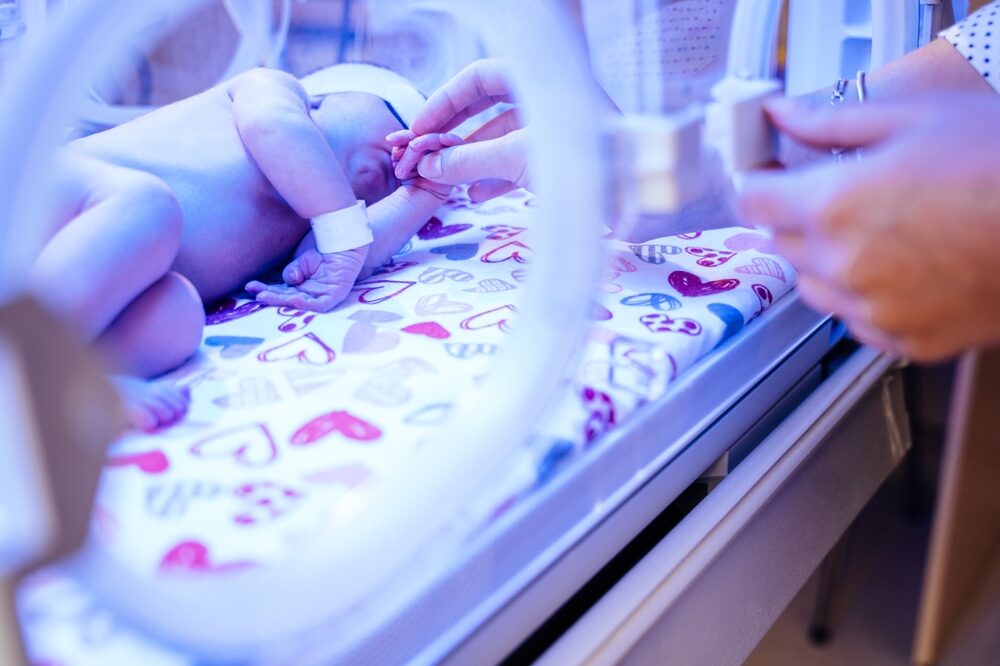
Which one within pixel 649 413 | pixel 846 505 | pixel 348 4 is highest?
pixel 348 4

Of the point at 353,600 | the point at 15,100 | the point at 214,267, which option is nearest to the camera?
the point at 15,100

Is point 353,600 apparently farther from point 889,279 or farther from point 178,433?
point 889,279

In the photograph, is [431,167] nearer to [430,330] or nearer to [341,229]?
[341,229]

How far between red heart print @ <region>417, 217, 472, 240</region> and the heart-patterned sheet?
0.08 metres

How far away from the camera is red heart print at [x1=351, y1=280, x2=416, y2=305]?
960mm

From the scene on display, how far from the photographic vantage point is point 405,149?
1.18 meters

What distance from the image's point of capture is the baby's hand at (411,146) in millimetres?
1142

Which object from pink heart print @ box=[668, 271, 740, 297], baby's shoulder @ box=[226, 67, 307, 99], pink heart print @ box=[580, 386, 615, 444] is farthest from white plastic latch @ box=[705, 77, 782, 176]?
baby's shoulder @ box=[226, 67, 307, 99]

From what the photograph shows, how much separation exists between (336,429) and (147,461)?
148 millimetres

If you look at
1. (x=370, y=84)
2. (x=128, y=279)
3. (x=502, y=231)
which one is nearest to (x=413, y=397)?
(x=128, y=279)

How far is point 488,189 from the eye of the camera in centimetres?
119

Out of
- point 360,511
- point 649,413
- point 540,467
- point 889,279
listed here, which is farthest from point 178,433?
point 889,279

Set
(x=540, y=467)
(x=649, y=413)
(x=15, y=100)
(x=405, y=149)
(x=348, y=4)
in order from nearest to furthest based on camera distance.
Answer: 1. (x=15, y=100)
2. (x=540, y=467)
3. (x=649, y=413)
4. (x=348, y=4)
5. (x=405, y=149)

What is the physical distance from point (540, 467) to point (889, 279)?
0.31 metres
